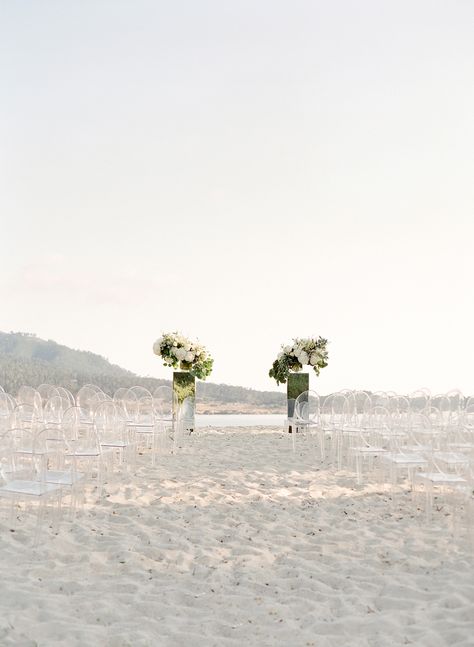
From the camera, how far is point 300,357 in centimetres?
1278

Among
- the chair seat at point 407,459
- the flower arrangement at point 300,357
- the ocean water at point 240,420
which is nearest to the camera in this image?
the chair seat at point 407,459

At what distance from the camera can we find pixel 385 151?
16.8 metres

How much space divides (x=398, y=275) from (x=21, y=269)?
35.2 feet

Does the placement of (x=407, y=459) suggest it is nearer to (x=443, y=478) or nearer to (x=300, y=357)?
(x=443, y=478)

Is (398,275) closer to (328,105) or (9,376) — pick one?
Result: (328,105)

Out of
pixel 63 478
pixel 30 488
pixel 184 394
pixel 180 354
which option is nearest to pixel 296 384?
pixel 184 394

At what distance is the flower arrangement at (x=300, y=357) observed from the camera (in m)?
12.8

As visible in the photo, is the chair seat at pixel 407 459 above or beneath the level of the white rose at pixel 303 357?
beneath

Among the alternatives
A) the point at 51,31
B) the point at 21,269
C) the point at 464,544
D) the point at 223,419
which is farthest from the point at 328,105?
the point at 464,544

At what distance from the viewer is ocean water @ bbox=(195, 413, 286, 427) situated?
48.0 ft

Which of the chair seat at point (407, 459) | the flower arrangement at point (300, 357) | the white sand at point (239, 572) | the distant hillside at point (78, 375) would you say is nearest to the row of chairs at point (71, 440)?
the white sand at point (239, 572)

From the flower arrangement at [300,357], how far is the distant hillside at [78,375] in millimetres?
3396

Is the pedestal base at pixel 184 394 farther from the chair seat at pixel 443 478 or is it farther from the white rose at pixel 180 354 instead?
the chair seat at pixel 443 478

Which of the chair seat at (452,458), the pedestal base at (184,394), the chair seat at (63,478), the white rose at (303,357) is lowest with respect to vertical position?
the chair seat at (63,478)
